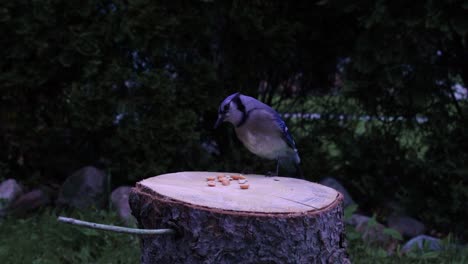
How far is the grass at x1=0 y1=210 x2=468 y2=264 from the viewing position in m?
4.02

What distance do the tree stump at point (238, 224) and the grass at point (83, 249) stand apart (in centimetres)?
167

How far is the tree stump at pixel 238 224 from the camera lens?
7.30ft

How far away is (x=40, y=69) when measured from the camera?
5148 mm

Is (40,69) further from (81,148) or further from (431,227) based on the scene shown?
(431,227)

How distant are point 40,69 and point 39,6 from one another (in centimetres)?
61

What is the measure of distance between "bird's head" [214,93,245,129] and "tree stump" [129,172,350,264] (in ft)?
2.29

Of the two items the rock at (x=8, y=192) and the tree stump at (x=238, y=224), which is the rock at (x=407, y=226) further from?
the rock at (x=8, y=192)

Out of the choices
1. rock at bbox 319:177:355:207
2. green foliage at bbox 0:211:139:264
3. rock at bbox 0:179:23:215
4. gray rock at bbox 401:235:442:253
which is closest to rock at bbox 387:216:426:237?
gray rock at bbox 401:235:442:253

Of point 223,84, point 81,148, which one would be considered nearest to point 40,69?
point 81,148

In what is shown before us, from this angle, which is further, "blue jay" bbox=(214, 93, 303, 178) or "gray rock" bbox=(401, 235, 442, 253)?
"gray rock" bbox=(401, 235, 442, 253)

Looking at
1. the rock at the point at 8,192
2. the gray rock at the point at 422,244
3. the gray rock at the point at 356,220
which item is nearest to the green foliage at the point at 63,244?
the rock at the point at 8,192

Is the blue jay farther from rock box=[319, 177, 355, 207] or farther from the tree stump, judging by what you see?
rock box=[319, 177, 355, 207]

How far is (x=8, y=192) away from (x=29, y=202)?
218 millimetres

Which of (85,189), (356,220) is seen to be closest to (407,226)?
(356,220)
